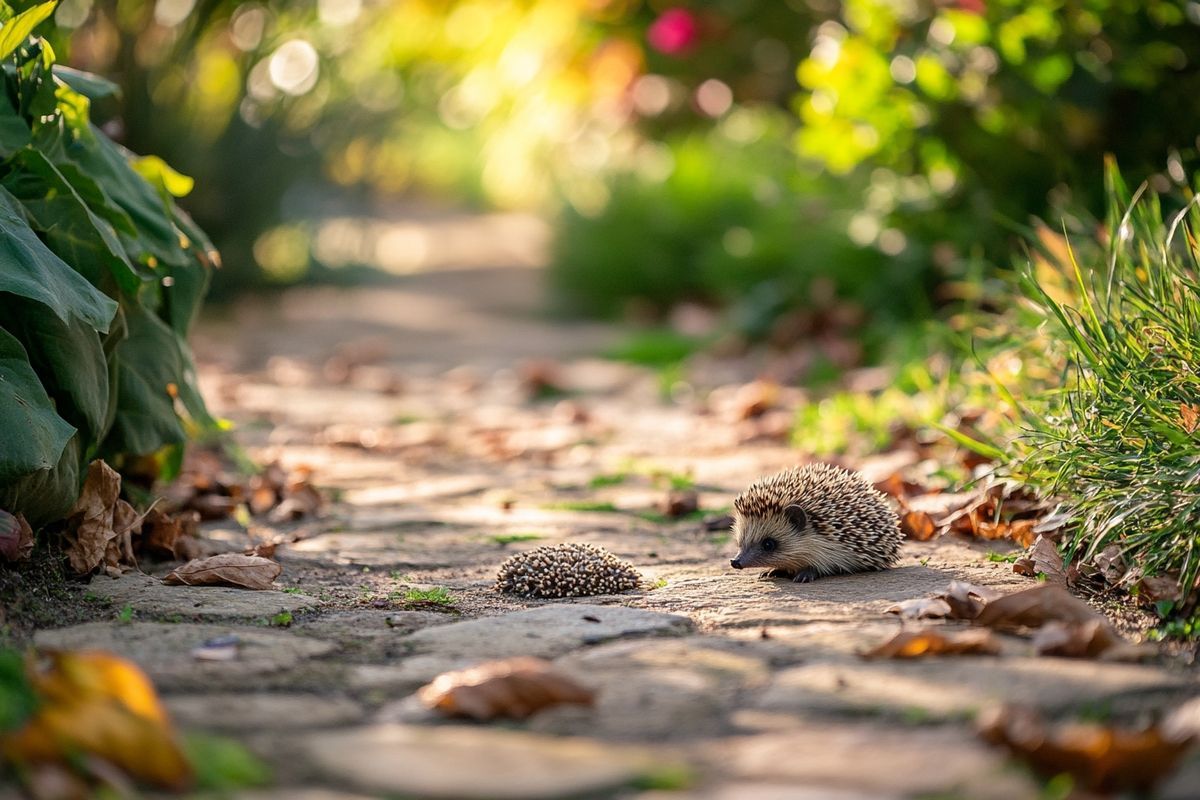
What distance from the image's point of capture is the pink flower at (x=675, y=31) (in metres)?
11.3

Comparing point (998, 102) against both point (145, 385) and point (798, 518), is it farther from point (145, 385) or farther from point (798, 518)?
point (145, 385)

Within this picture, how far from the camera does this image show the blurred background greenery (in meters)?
6.02

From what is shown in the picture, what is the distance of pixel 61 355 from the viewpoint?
3.05 meters

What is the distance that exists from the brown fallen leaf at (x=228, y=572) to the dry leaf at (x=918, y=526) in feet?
5.83

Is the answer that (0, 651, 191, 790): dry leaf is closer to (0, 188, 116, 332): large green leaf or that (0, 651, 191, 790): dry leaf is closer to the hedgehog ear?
(0, 188, 116, 332): large green leaf

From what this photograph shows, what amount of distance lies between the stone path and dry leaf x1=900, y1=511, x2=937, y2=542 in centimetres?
8

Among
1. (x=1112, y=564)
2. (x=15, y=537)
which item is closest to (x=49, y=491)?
(x=15, y=537)

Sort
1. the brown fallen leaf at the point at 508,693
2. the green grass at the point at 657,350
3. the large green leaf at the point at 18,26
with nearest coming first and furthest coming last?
1. the brown fallen leaf at the point at 508,693
2. the large green leaf at the point at 18,26
3. the green grass at the point at 657,350

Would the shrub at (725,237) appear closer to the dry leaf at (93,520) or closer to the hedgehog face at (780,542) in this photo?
the hedgehog face at (780,542)

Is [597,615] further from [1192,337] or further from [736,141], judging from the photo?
[736,141]

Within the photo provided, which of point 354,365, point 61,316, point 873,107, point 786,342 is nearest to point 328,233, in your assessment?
point 354,365

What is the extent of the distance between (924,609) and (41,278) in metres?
2.01

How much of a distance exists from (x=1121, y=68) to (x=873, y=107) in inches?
45.5

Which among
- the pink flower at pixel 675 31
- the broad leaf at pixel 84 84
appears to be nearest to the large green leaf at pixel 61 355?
the broad leaf at pixel 84 84
